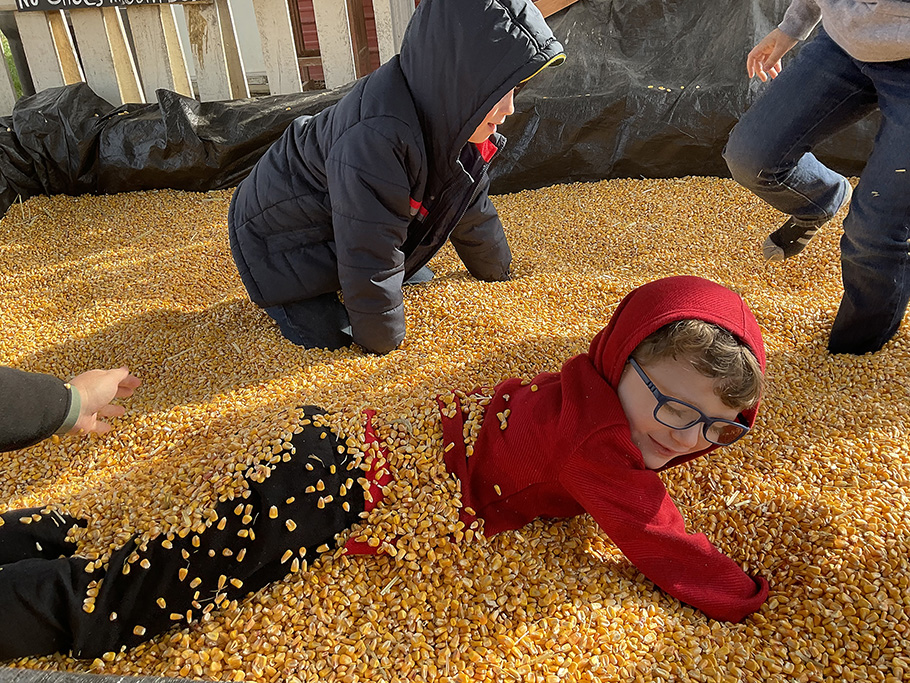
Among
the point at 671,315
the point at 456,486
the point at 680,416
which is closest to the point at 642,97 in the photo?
the point at 671,315

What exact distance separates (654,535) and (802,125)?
→ 158 cm

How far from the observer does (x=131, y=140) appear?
4.04 meters

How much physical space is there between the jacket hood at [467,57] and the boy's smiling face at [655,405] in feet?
3.47

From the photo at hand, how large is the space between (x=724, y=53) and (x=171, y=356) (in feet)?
11.0

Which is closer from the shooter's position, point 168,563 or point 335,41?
point 168,563

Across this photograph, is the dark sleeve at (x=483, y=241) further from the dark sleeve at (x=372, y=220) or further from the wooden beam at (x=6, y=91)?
the wooden beam at (x=6, y=91)

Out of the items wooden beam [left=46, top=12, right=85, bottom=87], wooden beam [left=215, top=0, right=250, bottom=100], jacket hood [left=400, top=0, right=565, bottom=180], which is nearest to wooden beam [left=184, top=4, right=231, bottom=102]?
wooden beam [left=215, top=0, right=250, bottom=100]

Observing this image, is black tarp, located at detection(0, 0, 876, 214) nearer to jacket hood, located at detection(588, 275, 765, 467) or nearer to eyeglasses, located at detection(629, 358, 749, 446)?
jacket hood, located at detection(588, 275, 765, 467)

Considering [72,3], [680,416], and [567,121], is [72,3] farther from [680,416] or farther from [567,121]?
[680,416]

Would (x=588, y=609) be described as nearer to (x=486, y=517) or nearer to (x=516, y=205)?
(x=486, y=517)

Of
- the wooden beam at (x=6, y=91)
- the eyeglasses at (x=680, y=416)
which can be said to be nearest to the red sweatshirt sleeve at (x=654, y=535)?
the eyeglasses at (x=680, y=416)

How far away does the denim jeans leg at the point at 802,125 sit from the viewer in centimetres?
216

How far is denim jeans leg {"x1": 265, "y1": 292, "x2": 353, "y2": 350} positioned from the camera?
8.35 ft

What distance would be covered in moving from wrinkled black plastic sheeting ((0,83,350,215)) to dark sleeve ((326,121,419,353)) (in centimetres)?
201
